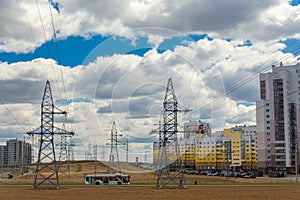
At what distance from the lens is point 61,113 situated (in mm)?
93312

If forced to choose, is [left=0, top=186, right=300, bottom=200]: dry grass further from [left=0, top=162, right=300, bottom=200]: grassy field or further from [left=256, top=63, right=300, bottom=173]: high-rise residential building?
[left=256, top=63, right=300, bottom=173]: high-rise residential building

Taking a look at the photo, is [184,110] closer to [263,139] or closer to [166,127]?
[166,127]

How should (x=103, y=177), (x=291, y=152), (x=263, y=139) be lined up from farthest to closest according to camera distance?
(x=263, y=139) → (x=291, y=152) → (x=103, y=177)

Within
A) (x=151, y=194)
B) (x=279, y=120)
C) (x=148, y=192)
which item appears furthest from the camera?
(x=279, y=120)

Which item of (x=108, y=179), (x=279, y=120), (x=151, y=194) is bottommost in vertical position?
(x=108, y=179)

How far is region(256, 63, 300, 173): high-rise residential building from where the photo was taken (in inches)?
7293

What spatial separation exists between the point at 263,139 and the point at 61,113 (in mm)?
119267

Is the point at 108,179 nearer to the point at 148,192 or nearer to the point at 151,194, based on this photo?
the point at 148,192

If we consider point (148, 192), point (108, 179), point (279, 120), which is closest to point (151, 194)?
point (148, 192)

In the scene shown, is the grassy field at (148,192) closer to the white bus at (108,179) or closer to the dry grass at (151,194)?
the dry grass at (151,194)

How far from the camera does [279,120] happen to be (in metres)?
192

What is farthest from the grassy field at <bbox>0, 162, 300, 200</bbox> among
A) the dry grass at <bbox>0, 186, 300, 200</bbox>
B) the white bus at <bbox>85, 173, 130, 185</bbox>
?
the white bus at <bbox>85, 173, 130, 185</bbox>

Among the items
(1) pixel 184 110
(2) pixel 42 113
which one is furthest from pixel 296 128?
(2) pixel 42 113

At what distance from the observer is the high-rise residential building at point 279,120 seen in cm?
18525
